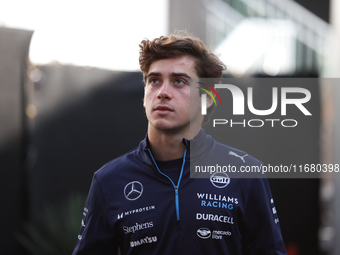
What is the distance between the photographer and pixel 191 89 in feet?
6.48

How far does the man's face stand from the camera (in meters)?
1.87

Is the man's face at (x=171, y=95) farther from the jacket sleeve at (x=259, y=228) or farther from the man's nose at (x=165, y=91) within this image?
the jacket sleeve at (x=259, y=228)

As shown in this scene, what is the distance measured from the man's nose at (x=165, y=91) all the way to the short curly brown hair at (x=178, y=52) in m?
0.19

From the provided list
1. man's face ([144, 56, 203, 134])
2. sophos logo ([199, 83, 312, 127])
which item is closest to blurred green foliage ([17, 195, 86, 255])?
sophos logo ([199, 83, 312, 127])

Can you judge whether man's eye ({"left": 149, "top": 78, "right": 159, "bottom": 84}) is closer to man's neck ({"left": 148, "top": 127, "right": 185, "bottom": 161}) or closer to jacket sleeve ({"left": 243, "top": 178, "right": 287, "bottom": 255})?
man's neck ({"left": 148, "top": 127, "right": 185, "bottom": 161})

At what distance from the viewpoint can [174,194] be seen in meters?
1.78

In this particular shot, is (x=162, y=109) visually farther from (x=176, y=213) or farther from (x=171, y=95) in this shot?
(x=176, y=213)

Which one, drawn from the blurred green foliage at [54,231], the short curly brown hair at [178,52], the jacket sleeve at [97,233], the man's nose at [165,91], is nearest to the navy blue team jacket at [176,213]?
the jacket sleeve at [97,233]

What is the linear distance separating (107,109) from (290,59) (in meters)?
3.24

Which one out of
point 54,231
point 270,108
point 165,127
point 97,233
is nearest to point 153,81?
point 165,127

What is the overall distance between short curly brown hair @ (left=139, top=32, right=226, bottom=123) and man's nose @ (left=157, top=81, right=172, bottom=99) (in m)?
0.19

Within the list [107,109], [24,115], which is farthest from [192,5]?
[24,115]

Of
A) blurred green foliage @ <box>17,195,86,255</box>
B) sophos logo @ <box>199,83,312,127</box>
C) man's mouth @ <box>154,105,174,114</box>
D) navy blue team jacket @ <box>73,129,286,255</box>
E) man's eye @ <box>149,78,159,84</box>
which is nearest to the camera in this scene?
navy blue team jacket @ <box>73,129,286,255</box>

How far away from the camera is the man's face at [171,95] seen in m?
1.87
